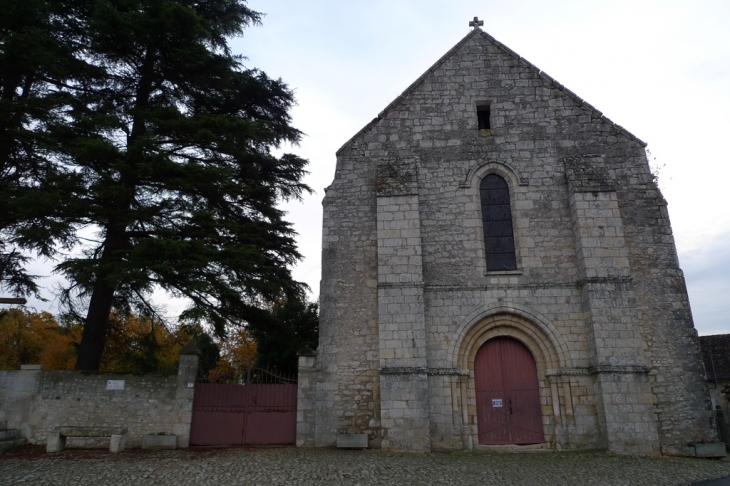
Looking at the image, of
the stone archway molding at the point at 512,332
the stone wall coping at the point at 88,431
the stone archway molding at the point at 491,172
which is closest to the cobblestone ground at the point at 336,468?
the stone wall coping at the point at 88,431

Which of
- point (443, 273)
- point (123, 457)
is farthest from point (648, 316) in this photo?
point (123, 457)

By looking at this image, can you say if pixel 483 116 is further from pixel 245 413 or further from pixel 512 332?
pixel 245 413

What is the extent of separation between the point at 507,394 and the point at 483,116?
263 inches

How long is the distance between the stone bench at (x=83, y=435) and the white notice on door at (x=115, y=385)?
2.77ft

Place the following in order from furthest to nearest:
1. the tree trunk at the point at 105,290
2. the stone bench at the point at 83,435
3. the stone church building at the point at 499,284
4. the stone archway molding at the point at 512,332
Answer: the tree trunk at the point at 105,290
the stone archway molding at the point at 512,332
the stone church building at the point at 499,284
the stone bench at the point at 83,435

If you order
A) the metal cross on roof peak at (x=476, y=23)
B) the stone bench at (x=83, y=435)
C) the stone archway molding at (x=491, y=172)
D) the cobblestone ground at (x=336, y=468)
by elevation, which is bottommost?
the cobblestone ground at (x=336, y=468)

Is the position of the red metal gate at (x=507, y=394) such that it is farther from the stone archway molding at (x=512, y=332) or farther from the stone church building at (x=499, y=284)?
the stone archway molding at (x=512, y=332)

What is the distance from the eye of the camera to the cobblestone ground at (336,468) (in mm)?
6828

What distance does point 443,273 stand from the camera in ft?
34.0

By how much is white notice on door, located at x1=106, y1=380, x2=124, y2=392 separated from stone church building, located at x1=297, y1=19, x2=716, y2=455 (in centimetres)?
370

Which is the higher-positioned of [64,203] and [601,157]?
[601,157]

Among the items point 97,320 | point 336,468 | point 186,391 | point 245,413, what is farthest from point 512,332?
point 97,320

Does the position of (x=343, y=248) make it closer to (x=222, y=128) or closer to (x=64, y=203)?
(x=222, y=128)

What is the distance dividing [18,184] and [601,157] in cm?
1339
